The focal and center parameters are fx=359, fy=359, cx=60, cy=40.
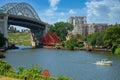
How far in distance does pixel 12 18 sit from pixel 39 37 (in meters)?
27.9

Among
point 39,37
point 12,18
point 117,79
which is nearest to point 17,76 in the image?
point 117,79

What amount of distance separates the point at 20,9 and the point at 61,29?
68.9 ft

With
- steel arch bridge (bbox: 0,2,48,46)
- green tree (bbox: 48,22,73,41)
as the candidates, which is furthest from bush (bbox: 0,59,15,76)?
green tree (bbox: 48,22,73,41)

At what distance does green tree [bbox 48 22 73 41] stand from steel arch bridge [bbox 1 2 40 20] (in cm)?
947

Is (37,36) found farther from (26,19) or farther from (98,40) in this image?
(98,40)

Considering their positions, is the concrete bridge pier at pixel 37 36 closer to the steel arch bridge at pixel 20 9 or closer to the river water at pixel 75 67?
the steel arch bridge at pixel 20 9

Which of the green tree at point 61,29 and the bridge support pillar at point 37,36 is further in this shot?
the green tree at point 61,29

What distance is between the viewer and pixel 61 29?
150m

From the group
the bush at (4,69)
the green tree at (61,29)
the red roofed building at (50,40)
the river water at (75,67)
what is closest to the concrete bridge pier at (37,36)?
the red roofed building at (50,40)

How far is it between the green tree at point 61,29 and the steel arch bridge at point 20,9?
31.1 ft

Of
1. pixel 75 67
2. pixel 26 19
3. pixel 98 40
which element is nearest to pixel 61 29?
pixel 26 19

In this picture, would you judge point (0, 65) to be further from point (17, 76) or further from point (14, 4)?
point (14, 4)

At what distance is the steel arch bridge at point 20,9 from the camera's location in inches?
5182

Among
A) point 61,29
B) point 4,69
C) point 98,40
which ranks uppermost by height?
point 61,29
